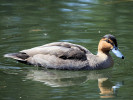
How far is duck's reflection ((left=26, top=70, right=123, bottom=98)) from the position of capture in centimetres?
1003

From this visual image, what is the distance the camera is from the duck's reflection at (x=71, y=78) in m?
10.0

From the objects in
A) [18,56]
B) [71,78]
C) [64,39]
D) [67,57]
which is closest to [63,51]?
[67,57]

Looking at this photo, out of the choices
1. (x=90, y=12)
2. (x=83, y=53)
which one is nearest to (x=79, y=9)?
(x=90, y=12)

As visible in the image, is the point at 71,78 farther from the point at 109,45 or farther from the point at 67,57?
the point at 109,45

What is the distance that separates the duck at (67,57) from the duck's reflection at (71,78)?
234 mm

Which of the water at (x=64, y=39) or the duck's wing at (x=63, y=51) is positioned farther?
the duck's wing at (x=63, y=51)

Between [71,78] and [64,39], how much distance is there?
10.6ft

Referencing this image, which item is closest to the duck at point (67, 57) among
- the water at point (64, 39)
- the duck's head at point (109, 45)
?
the duck's head at point (109, 45)

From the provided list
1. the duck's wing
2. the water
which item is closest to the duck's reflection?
the water

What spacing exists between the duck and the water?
0.19 m

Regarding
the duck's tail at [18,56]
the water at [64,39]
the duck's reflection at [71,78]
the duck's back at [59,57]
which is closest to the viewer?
the water at [64,39]

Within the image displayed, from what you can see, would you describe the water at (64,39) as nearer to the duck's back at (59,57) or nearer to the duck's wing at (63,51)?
the duck's back at (59,57)

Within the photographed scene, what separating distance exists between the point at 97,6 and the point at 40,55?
741 centimetres

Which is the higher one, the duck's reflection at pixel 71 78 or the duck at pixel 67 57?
the duck at pixel 67 57
